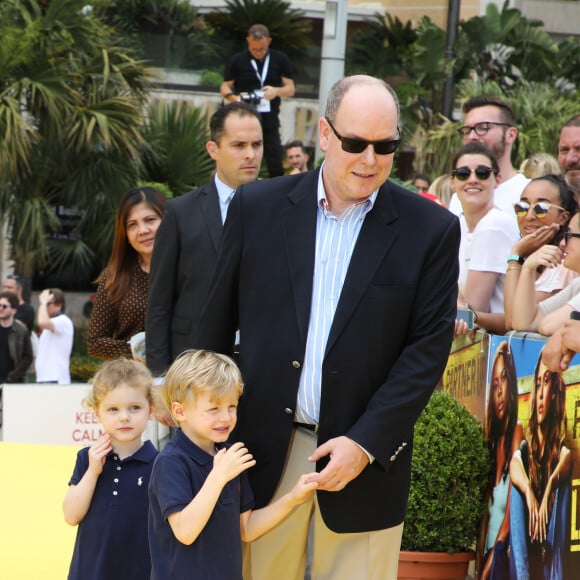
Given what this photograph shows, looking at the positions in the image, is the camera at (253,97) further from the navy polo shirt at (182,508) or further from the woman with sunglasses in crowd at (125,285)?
the navy polo shirt at (182,508)

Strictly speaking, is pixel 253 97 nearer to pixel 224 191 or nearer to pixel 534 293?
A: pixel 224 191

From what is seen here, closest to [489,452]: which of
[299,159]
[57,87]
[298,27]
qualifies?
[299,159]

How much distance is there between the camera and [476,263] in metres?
6.20

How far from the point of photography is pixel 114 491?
434 centimetres

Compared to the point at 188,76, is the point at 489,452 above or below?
below

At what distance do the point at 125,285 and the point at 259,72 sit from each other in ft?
29.5

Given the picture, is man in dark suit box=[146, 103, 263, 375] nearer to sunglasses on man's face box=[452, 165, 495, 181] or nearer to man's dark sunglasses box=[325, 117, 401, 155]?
sunglasses on man's face box=[452, 165, 495, 181]

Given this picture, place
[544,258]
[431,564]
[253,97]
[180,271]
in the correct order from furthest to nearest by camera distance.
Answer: [253,97], [431,564], [544,258], [180,271]

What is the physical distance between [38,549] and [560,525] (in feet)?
9.27

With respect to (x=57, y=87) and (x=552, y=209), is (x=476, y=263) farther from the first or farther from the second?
(x=57, y=87)

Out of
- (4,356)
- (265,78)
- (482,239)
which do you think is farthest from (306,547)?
(4,356)

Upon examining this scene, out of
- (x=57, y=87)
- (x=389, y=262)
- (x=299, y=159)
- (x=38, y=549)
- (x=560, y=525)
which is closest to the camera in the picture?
(x=389, y=262)

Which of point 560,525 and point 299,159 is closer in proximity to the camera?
point 560,525

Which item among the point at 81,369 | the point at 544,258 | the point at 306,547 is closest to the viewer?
the point at 306,547
